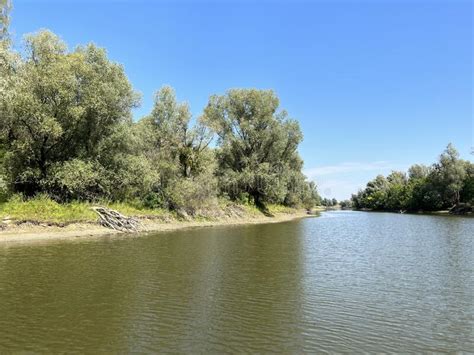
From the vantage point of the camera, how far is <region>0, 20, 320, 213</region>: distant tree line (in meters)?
36.5

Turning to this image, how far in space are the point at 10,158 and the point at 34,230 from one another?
960cm

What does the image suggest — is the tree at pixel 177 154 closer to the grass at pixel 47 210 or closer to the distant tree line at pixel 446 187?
the grass at pixel 47 210

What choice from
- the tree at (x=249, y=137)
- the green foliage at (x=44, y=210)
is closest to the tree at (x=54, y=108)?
the green foliage at (x=44, y=210)

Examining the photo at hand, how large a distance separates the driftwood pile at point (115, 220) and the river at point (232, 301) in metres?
13.5

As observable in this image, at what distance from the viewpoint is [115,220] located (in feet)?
129

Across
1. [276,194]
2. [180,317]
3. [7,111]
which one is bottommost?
[180,317]

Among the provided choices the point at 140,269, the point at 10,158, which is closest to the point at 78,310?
the point at 140,269

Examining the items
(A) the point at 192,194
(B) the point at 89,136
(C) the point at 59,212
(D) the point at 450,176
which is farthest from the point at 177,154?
(D) the point at 450,176

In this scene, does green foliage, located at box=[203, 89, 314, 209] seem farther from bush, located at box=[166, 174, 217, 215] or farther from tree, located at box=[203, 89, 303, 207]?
bush, located at box=[166, 174, 217, 215]

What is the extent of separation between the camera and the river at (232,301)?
10.0m

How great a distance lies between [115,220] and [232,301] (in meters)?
27.9

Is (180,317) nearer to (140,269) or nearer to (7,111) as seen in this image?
(140,269)

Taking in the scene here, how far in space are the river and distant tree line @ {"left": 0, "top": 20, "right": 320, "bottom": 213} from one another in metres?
15.3

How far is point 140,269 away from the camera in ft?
63.8
